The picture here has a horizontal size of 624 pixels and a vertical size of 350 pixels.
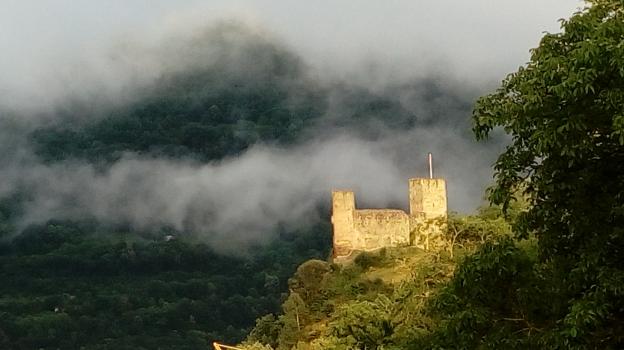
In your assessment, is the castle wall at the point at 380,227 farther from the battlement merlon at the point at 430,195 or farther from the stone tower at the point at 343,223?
the battlement merlon at the point at 430,195

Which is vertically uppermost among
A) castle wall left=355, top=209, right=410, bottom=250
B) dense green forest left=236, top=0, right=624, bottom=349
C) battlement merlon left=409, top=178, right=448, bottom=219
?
battlement merlon left=409, top=178, right=448, bottom=219

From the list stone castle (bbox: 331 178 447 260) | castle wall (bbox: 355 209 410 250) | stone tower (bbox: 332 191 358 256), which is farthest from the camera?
stone tower (bbox: 332 191 358 256)

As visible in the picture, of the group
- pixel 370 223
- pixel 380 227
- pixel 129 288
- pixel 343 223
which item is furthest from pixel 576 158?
pixel 129 288

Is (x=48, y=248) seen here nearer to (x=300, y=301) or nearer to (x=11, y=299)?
(x=11, y=299)

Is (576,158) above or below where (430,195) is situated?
below

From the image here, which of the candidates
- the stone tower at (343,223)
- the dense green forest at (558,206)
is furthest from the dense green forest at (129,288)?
the dense green forest at (558,206)

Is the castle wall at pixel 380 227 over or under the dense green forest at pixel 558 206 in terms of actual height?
over

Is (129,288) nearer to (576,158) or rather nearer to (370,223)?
(370,223)

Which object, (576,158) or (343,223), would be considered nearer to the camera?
(576,158)

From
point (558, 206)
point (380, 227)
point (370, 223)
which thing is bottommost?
point (558, 206)

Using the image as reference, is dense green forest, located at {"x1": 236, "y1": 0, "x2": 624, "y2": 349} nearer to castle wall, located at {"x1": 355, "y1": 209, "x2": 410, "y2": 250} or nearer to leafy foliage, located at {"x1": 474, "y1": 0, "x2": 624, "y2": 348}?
leafy foliage, located at {"x1": 474, "y1": 0, "x2": 624, "y2": 348}

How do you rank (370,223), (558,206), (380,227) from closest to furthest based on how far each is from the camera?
(558,206), (380,227), (370,223)

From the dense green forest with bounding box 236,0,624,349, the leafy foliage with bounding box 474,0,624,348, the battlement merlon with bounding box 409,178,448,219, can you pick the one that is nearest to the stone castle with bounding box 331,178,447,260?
the battlement merlon with bounding box 409,178,448,219

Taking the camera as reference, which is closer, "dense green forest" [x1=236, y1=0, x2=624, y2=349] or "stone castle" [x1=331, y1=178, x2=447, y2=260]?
"dense green forest" [x1=236, y1=0, x2=624, y2=349]
